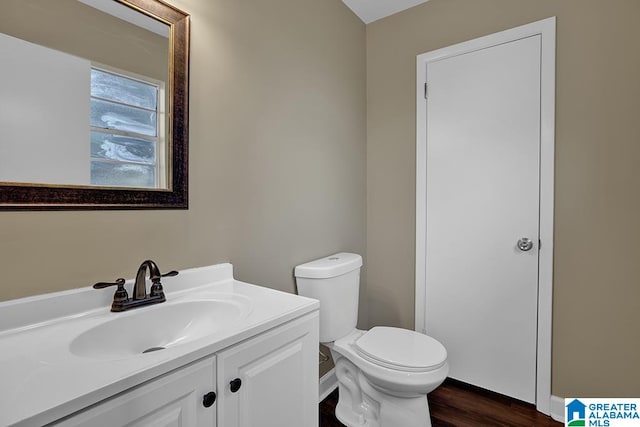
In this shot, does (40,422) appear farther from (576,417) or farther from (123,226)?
(576,417)

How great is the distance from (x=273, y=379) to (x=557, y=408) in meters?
1.70

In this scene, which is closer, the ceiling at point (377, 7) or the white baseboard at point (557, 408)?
the white baseboard at point (557, 408)

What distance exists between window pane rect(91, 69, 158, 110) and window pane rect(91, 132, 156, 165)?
12cm

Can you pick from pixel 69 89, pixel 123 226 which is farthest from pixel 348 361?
pixel 69 89

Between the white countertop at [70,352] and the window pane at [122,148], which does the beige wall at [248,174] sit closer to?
the white countertop at [70,352]

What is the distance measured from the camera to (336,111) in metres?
2.00

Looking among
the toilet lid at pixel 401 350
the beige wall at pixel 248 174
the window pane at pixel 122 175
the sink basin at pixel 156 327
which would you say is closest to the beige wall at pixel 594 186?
the toilet lid at pixel 401 350

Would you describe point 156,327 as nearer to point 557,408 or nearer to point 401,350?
point 401,350

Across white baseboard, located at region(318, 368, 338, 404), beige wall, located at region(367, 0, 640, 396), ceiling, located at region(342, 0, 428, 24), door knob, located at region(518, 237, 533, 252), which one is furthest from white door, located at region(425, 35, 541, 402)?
white baseboard, located at region(318, 368, 338, 404)

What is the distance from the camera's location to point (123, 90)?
1.01m

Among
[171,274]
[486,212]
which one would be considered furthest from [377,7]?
[171,274]

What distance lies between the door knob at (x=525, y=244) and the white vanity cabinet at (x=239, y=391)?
1.35 meters

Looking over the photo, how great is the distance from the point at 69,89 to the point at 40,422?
84 cm

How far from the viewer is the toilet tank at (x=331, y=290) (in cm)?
158
